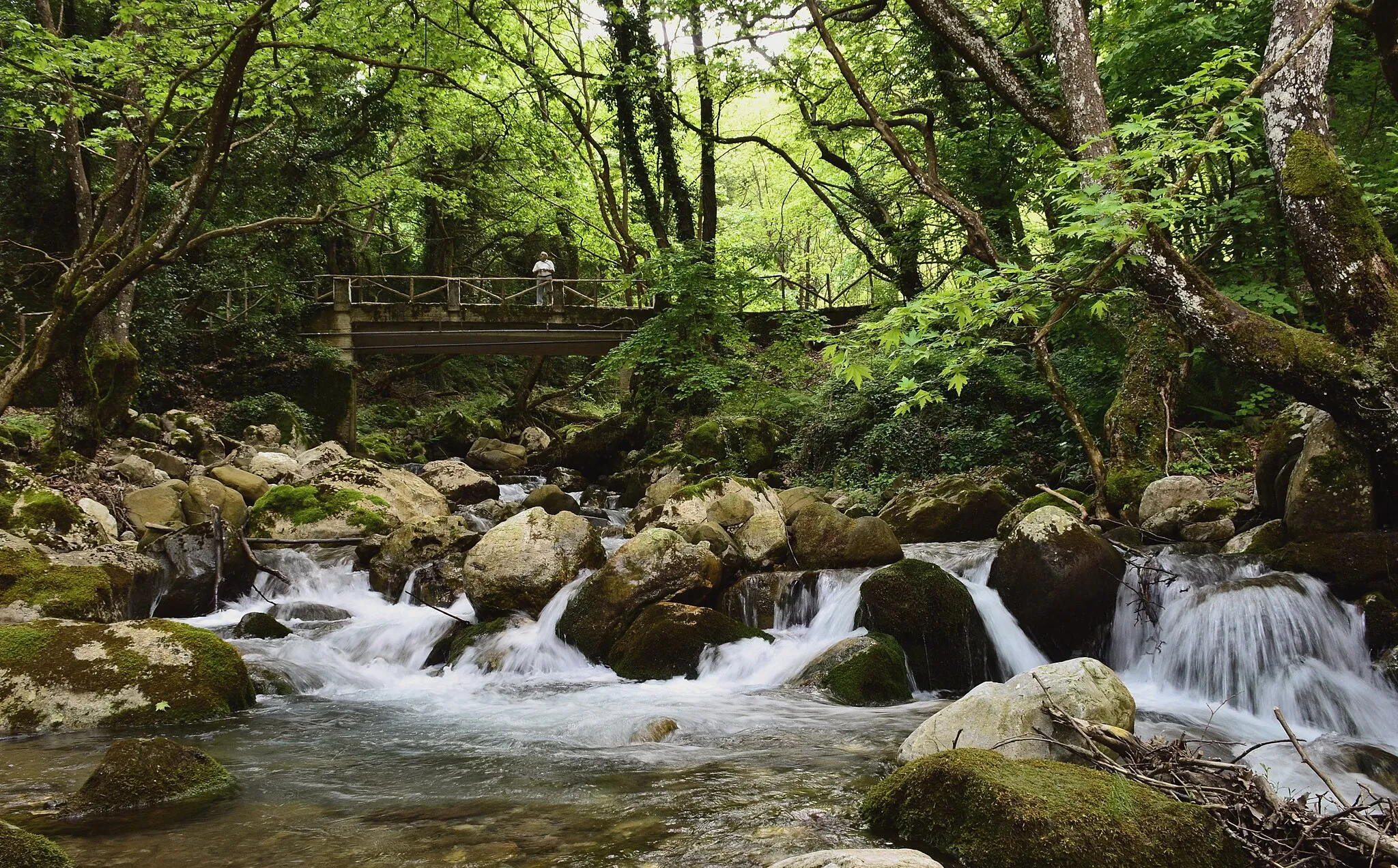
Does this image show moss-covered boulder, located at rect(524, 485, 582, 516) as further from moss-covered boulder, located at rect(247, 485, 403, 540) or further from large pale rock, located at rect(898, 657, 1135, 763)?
large pale rock, located at rect(898, 657, 1135, 763)

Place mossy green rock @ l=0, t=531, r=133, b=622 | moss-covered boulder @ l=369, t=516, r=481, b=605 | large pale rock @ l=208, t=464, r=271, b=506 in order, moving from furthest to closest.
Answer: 1. large pale rock @ l=208, t=464, r=271, b=506
2. moss-covered boulder @ l=369, t=516, r=481, b=605
3. mossy green rock @ l=0, t=531, r=133, b=622

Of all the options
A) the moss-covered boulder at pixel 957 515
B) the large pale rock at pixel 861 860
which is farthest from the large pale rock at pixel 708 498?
the large pale rock at pixel 861 860

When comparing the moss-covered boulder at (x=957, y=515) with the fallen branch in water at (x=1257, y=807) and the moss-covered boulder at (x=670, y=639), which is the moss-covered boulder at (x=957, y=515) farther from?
the fallen branch in water at (x=1257, y=807)

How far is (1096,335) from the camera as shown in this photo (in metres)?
11.4

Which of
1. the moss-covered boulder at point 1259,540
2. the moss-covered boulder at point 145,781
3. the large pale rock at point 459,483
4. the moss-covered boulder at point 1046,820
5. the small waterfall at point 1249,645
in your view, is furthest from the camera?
the large pale rock at point 459,483

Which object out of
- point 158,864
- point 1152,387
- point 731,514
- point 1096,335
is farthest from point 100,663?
point 1096,335

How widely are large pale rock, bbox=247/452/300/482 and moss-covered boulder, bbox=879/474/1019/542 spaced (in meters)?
9.49

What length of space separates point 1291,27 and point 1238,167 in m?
5.57

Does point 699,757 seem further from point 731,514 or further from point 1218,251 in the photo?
point 1218,251

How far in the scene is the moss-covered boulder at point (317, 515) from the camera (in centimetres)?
1078

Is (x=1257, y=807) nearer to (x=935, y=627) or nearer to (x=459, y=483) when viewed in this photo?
(x=935, y=627)

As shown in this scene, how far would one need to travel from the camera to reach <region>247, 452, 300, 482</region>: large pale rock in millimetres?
13000

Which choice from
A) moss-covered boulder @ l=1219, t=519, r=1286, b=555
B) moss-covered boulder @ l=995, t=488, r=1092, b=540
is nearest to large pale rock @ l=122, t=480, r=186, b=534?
moss-covered boulder @ l=995, t=488, r=1092, b=540

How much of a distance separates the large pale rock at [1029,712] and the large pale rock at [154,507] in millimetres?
9763
